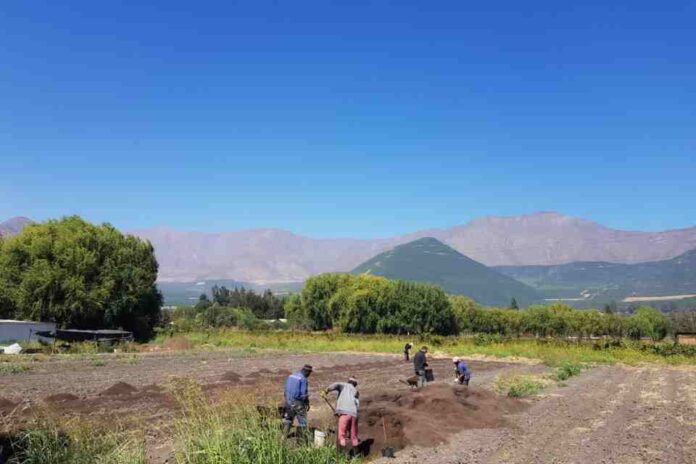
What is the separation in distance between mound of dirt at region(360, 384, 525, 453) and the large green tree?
1745 inches

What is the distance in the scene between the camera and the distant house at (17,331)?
146 ft

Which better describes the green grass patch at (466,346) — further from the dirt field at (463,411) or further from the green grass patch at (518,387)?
the dirt field at (463,411)

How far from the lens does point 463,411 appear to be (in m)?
18.4

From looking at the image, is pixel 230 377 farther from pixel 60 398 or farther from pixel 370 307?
pixel 370 307

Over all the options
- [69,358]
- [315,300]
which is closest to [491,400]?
[69,358]

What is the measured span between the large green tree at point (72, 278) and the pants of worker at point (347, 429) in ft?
162

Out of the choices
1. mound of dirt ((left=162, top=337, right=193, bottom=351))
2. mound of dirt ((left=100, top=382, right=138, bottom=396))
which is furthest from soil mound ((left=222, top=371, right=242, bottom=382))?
mound of dirt ((left=162, top=337, right=193, bottom=351))

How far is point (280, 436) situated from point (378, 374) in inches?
1028

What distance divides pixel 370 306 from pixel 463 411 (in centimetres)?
8306

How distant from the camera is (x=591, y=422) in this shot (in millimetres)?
17984

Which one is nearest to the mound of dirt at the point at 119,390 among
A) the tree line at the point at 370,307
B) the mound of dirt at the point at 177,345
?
the mound of dirt at the point at 177,345

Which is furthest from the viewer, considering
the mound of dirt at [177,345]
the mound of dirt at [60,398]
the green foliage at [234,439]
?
the mound of dirt at [177,345]

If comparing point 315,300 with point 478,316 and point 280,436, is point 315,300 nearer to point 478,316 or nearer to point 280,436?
point 478,316

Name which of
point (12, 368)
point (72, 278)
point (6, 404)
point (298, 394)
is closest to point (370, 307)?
point (72, 278)
